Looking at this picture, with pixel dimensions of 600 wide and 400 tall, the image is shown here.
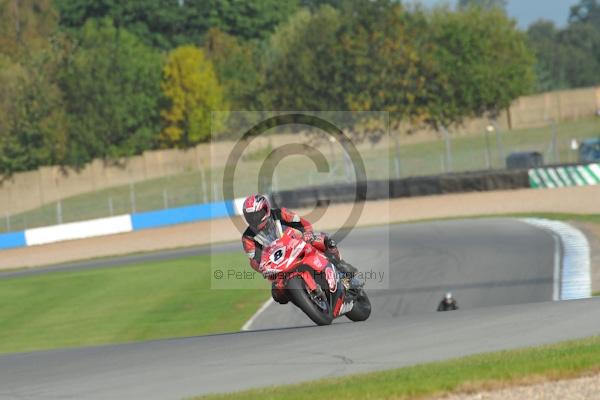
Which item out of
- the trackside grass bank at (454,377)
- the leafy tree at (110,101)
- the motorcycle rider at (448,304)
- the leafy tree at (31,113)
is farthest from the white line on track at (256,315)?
the leafy tree at (31,113)

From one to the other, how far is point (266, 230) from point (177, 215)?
33619mm

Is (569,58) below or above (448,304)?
above

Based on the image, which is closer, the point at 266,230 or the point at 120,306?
the point at 266,230

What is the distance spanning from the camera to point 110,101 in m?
73.8

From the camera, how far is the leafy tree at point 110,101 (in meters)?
72.1

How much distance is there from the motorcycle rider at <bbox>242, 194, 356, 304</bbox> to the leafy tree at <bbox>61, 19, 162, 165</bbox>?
195 ft

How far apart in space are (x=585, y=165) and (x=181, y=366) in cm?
2949

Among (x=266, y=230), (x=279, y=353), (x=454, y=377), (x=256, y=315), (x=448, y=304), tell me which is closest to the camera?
(x=454, y=377)

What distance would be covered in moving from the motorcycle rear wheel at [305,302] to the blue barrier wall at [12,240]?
33837 mm

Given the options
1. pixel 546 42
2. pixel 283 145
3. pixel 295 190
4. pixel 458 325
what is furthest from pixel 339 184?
pixel 546 42

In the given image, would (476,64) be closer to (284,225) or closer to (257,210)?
(284,225)

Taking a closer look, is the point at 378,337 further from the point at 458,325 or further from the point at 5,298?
the point at 5,298

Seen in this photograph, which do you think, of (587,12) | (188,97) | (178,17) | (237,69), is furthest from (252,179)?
(587,12)

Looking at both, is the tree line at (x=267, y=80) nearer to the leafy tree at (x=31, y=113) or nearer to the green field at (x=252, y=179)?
the leafy tree at (x=31, y=113)
